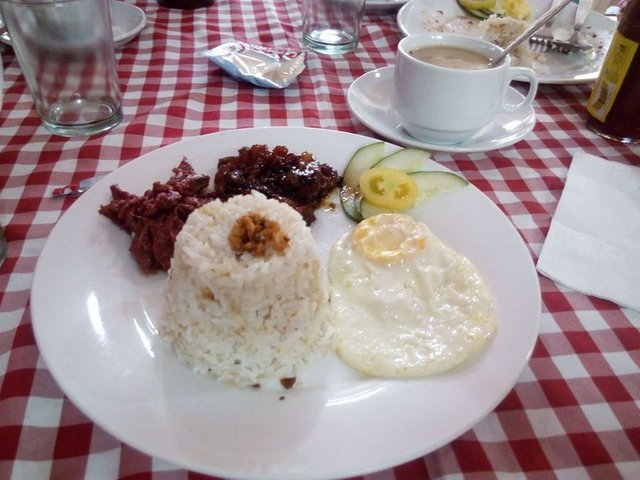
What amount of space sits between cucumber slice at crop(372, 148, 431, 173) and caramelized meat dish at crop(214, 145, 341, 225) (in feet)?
0.70

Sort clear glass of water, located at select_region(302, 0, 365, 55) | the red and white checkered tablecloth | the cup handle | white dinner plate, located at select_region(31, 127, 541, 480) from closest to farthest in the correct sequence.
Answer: white dinner plate, located at select_region(31, 127, 541, 480) < the red and white checkered tablecloth < the cup handle < clear glass of water, located at select_region(302, 0, 365, 55)

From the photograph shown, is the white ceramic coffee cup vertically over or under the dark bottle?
over

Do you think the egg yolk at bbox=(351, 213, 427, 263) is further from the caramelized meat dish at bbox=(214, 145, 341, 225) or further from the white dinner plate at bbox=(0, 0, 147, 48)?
the white dinner plate at bbox=(0, 0, 147, 48)

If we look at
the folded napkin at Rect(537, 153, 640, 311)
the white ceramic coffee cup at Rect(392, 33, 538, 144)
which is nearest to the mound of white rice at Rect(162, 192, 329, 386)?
the folded napkin at Rect(537, 153, 640, 311)

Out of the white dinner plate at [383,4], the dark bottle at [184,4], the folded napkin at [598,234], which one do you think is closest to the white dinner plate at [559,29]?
the white dinner plate at [383,4]

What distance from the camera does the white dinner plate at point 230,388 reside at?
2.97 ft

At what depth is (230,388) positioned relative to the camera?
1.08 m

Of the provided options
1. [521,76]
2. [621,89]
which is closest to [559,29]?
[621,89]

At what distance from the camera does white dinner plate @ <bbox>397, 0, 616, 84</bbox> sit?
239cm

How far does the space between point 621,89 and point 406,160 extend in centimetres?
101

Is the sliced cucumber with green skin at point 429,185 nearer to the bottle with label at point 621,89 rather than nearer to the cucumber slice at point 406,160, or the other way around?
the cucumber slice at point 406,160

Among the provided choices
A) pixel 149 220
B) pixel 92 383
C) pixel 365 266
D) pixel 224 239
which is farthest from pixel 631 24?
pixel 92 383

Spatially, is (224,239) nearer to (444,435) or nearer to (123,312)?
(123,312)

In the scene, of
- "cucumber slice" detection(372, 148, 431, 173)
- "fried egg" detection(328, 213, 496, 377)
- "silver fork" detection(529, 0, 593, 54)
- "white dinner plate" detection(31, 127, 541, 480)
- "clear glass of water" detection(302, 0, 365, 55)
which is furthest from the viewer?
"clear glass of water" detection(302, 0, 365, 55)
